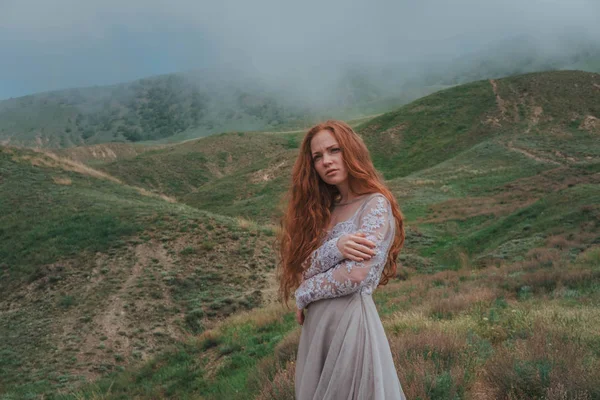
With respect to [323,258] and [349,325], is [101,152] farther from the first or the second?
[349,325]

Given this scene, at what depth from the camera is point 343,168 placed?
2.51 meters

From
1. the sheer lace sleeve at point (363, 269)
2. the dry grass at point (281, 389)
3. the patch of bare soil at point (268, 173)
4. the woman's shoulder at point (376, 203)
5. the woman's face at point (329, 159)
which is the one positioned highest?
the woman's face at point (329, 159)

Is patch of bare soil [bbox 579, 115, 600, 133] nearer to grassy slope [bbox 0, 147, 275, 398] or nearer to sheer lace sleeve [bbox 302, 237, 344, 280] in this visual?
grassy slope [bbox 0, 147, 275, 398]

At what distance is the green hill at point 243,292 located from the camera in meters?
4.21

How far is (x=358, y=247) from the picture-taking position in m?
2.11

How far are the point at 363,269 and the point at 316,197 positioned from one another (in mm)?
656

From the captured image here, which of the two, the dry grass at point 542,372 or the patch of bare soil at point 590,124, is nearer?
the dry grass at point 542,372

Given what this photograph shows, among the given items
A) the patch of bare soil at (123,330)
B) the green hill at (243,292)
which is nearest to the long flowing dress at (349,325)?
the green hill at (243,292)

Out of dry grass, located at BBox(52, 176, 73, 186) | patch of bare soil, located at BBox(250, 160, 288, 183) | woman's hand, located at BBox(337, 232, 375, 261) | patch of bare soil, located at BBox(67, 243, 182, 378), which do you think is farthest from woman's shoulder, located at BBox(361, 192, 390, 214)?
patch of bare soil, located at BBox(250, 160, 288, 183)

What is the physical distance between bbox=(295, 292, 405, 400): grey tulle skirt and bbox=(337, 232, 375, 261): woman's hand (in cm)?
24

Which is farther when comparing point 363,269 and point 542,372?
point 542,372

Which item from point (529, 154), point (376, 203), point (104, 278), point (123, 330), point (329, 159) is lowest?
point (529, 154)

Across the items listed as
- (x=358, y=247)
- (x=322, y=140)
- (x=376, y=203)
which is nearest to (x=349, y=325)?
(x=358, y=247)

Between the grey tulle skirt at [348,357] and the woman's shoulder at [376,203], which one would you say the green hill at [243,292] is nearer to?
the grey tulle skirt at [348,357]
